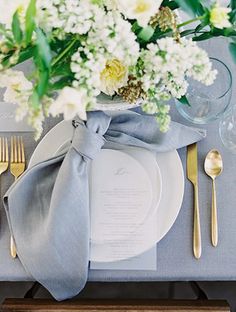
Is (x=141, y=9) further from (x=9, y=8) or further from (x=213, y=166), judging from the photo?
(x=213, y=166)

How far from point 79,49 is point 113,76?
0.37 feet

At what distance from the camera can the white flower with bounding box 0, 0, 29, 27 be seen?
2.14 ft

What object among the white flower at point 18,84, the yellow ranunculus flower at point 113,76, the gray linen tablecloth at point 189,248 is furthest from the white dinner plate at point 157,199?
the white flower at point 18,84

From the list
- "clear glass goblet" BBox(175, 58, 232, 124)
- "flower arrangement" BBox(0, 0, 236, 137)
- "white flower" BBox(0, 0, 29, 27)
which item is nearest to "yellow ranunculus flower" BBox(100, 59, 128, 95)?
"flower arrangement" BBox(0, 0, 236, 137)

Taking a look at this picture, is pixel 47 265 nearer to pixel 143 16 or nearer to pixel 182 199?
pixel 182 199

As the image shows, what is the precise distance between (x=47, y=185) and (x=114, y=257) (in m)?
0.17

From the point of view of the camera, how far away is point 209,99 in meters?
1.03

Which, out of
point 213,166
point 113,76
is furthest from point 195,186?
point 113,76

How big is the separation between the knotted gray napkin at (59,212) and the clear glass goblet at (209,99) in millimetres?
151

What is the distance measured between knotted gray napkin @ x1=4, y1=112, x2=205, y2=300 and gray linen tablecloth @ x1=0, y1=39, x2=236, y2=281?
0.11 feet

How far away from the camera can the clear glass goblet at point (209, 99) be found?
1.02 meters

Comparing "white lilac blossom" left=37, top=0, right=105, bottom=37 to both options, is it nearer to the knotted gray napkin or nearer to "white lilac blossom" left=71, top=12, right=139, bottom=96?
"white lilac blossom" left=71, top=12, right=139, bottom=96

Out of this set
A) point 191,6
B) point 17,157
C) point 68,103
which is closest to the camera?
point 68,103

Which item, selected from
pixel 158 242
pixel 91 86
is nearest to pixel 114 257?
pixel 158 242
